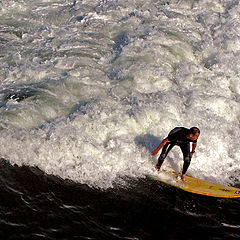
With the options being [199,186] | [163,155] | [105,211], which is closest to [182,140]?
[163,155]

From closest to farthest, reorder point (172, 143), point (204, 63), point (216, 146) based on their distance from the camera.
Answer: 1. point (172, 143)
2. point (216, 146)
3. point (204, 63)

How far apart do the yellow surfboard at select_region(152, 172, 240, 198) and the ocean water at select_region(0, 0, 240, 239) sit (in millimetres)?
162

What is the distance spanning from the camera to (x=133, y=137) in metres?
9.66

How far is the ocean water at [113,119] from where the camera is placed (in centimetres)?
684

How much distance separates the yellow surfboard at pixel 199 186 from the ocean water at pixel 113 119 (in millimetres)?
162

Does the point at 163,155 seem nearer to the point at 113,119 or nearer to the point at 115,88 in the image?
the point at 113,119

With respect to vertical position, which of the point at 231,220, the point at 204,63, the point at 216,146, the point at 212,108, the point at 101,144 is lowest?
the point at 231,220

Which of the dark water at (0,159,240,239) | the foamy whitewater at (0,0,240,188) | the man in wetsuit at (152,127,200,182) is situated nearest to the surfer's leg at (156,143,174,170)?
the man in wetsuit at (152,127,200,182)

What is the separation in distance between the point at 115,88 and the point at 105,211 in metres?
5.46

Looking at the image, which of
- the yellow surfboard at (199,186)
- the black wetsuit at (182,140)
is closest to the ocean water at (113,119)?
the yellow surfboard at (199,186)

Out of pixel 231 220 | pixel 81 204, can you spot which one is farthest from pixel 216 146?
pixel 81 204

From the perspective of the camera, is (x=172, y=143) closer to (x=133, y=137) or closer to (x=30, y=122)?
(x=133, y=137)

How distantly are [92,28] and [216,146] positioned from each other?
9169 mm

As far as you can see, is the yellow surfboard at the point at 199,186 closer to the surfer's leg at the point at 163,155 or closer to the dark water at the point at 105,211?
the dark water at the point at 105,211
